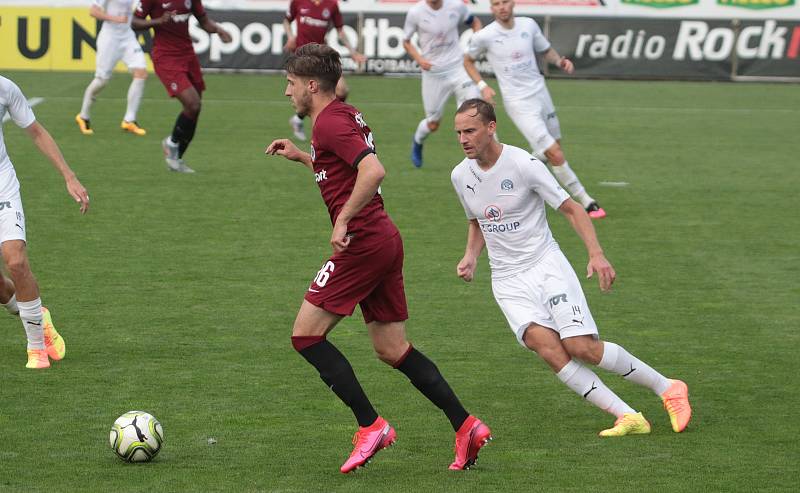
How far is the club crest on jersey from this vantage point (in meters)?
7.04

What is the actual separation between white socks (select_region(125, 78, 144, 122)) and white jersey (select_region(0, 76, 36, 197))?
11101mm

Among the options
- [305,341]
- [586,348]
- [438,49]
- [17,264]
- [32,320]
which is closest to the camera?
[305,341]

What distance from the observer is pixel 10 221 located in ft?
26.1

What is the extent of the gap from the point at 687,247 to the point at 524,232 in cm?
559

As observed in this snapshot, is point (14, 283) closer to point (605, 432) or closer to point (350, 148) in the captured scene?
point (350, 148)

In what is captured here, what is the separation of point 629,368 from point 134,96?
1355cm

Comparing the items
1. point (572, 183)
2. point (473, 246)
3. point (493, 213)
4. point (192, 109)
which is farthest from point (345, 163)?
point (192, 109)

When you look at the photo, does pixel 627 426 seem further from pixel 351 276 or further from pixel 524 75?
pixel 524 75

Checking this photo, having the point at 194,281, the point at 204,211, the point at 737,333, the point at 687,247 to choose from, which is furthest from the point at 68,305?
the point at 687,247

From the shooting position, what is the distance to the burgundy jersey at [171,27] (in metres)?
15.7

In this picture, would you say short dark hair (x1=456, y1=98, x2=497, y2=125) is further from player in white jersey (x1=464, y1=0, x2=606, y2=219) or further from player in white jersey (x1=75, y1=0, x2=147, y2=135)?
player in white jersey (x1=75, y1=0, x2=147, y2=135)

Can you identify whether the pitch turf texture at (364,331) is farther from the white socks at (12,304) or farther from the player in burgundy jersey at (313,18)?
the player in burgundy jersey at (313,18)

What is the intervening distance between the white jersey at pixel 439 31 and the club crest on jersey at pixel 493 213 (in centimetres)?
1025

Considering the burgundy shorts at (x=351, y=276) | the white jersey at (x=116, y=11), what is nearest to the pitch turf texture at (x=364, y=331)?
the burgundy shorts at (x=351, y=276)
